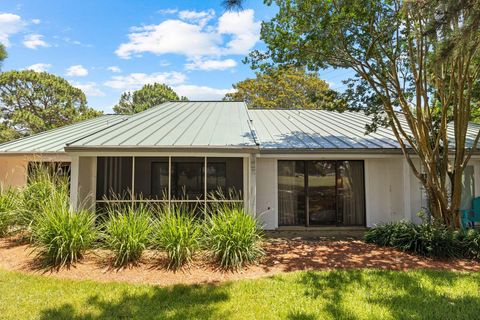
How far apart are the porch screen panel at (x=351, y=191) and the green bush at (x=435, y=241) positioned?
265 centimetres

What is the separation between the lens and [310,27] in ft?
25.8

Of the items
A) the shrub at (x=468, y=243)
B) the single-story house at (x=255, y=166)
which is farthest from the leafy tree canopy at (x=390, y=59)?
the single-story house at (x=255, y=166)

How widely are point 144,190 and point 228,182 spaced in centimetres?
342

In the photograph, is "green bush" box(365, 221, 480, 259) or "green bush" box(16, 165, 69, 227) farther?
"green bush" box(16, 165, 69, 227)

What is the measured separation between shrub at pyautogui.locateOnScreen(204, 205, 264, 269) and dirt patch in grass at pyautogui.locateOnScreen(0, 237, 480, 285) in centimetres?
21

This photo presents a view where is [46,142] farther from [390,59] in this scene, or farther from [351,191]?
[390,59]

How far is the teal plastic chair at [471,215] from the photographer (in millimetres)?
9484

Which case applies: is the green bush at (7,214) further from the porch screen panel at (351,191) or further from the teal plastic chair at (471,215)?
the teal plastic chair at (471,215)

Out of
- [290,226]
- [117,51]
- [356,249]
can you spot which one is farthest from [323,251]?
[117,51]

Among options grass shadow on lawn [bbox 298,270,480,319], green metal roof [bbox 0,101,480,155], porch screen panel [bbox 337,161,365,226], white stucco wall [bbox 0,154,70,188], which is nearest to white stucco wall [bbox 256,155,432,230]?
porch screen panel [bbox 337,161,365,226]

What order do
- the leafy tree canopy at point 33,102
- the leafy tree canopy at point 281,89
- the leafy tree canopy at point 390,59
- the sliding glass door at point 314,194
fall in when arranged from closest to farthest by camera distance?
the leafy tree canopy at point 390,59, the sliding glass door at point 314,194, the leafy tree canopy at point 33,102, the leafy tree canopy at point 281,89

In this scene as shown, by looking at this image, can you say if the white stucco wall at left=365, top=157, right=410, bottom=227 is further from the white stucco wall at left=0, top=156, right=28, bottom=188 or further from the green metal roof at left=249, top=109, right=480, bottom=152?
the white stucco wall at left=0, top=156, right=28, bottom=188

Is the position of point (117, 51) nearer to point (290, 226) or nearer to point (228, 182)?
point (228, 182)

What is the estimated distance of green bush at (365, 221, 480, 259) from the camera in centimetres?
685
